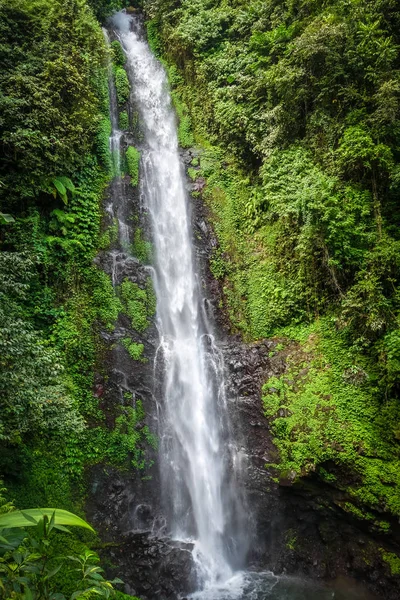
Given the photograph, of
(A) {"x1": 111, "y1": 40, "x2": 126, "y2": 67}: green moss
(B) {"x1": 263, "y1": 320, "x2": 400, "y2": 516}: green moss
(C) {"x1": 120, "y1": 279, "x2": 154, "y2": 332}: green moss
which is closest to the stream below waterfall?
(C) {"x1": 120, "y1": 279, "x2": 154, "y2": 332}: green moss

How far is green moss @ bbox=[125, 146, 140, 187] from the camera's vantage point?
13109 mm

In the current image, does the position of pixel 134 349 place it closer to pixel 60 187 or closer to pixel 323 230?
pixel 60 187

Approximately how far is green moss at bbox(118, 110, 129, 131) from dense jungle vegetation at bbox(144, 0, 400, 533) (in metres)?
3.68

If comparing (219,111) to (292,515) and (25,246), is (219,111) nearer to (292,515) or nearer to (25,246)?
(25,246)

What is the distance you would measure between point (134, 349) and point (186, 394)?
1786 millimetres

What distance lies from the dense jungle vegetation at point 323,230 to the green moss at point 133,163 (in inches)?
91.8

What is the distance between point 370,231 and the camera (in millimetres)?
8633

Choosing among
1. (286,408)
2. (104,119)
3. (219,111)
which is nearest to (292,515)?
(286,408)

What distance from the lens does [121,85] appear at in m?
15.4

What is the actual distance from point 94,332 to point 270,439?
16.4ft

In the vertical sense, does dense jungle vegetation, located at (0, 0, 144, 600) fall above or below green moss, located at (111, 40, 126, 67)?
below

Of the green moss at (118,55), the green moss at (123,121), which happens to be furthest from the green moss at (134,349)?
the green moss at (118,55)

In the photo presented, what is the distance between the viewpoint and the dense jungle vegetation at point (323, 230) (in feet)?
25.7

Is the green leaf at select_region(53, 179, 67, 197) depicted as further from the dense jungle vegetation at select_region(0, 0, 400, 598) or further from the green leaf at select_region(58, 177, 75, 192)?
the green leaf at select_region(58, 177, 75, 192)
